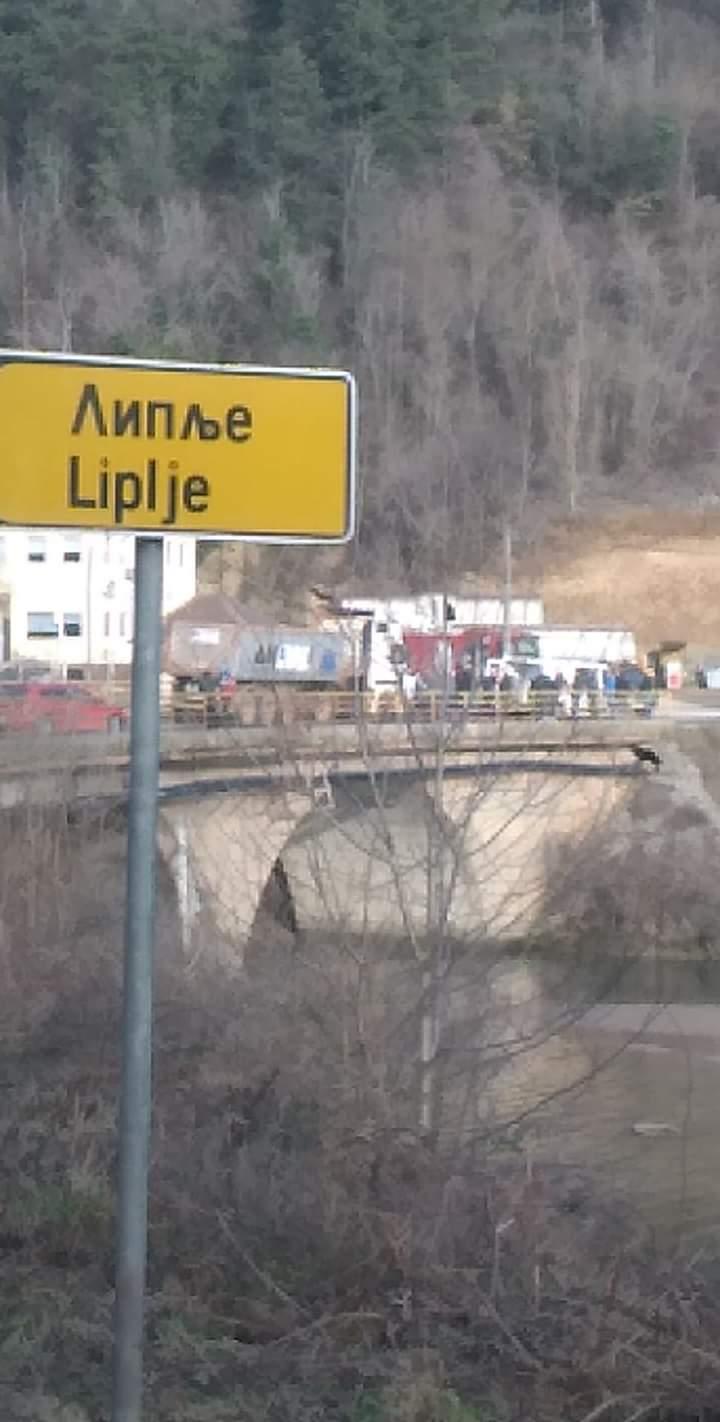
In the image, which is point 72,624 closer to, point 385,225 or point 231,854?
point 385,225

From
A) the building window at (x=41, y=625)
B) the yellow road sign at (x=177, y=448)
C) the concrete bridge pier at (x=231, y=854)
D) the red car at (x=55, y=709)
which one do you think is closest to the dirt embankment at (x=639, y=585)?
the building window at (x=41, y=625)

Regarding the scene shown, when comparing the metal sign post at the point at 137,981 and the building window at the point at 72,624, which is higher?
the building window at the point at 72,624

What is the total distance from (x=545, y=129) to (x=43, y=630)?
31124 millimetres

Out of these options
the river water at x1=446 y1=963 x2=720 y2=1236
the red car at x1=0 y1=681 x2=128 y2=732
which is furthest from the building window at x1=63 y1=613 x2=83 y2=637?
the river water at x1=446 y1=963 x2=720 y2=1236

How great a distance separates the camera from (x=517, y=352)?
65250 mm

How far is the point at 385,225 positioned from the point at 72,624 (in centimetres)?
2307

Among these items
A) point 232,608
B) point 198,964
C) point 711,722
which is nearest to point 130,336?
point 232,608

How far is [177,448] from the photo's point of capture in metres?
3.89

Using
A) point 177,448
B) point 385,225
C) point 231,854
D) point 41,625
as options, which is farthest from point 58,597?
point 177,448

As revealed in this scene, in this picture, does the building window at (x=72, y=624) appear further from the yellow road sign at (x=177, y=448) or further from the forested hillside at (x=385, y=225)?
the yellow road sign at (x=177, y=448)

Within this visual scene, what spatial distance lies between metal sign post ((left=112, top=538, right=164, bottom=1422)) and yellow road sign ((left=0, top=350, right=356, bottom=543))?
17 cm

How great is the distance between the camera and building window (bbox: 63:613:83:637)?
50781mm

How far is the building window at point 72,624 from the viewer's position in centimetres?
5078

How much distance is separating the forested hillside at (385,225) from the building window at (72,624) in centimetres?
1094
